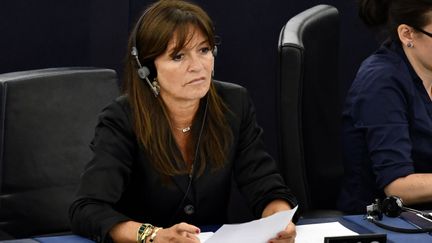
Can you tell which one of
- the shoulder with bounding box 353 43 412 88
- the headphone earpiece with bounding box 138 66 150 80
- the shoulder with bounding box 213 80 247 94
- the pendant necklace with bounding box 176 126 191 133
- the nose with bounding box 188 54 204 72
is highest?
the nose with bounding box 188 54 204 72

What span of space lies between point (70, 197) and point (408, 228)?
43.8 inches

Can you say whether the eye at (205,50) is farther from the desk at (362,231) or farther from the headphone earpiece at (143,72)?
the desk at (362,231)

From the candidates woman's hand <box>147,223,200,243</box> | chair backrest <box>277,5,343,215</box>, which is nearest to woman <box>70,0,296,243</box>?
chair backrest <box>277,5,343,215</box>

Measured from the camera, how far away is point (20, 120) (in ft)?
8.92

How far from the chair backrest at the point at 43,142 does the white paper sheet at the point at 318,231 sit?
0.89 meters

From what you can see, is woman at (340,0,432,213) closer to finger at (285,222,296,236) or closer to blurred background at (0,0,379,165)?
finger at (285,222,296,236)

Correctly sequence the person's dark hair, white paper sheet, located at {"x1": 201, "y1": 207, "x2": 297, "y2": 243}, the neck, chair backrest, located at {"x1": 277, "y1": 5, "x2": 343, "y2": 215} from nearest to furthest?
white paper sheet, located at {"x1": 201, "y1": 207, "x2": 297, "y2": 243} → the neck → chair backrest, located at {"x1": 277, "y1": 5, "x2": 343, "y2": 215} → the person's dark hair

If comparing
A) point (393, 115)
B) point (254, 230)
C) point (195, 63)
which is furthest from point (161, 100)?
point (393, 115)

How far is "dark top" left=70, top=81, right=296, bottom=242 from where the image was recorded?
2.27m

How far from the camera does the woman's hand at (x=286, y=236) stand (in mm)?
2020

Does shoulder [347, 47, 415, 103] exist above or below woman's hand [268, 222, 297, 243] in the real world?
above

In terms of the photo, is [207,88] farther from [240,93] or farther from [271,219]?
[271,219]

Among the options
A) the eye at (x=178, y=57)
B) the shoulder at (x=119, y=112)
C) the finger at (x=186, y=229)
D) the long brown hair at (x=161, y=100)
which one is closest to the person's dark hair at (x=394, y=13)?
the long brown hair at (x=161, y=100)

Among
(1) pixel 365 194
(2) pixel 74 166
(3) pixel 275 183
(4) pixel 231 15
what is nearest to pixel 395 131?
(1) pixel 365 194
